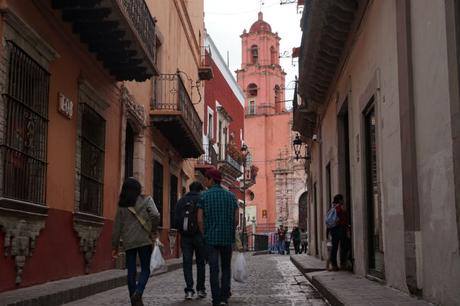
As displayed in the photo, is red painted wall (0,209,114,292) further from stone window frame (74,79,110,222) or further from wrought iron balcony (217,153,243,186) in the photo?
A: wrought iron balcony (217,153,243,186)

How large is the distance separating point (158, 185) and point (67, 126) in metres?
8.44

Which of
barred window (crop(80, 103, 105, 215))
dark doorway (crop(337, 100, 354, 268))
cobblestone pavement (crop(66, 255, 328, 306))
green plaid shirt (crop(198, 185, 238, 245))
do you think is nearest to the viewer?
green plaid shirt (crop(198, 185, 238, 245))

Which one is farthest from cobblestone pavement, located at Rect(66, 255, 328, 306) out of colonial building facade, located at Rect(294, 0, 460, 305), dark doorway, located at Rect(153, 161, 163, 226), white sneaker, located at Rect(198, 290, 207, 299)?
dark doorway, located at Rect(153, 161, 163, 226)

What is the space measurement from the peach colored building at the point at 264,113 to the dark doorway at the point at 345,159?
4063 centimetres

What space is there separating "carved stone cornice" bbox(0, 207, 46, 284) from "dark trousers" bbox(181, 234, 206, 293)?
1951mm

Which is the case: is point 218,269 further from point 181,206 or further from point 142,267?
point 181,206

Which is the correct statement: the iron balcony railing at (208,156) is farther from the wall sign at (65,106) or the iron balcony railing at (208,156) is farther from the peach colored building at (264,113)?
the peach colored building at (264,113)

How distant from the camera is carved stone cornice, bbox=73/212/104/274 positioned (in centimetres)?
1082

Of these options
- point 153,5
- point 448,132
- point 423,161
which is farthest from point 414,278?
point 153,5

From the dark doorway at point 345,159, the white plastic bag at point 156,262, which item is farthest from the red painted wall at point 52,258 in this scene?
the dark doorway at point 345,159

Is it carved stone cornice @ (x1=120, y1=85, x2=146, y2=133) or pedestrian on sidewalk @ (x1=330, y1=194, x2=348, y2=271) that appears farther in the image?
carved stone cornice @ (x1=120, y1=85, x2=146, y2=133)

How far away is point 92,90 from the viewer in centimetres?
1166

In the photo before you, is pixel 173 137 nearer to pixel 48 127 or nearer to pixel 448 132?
pixel 48 127

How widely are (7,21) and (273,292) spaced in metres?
5.18
